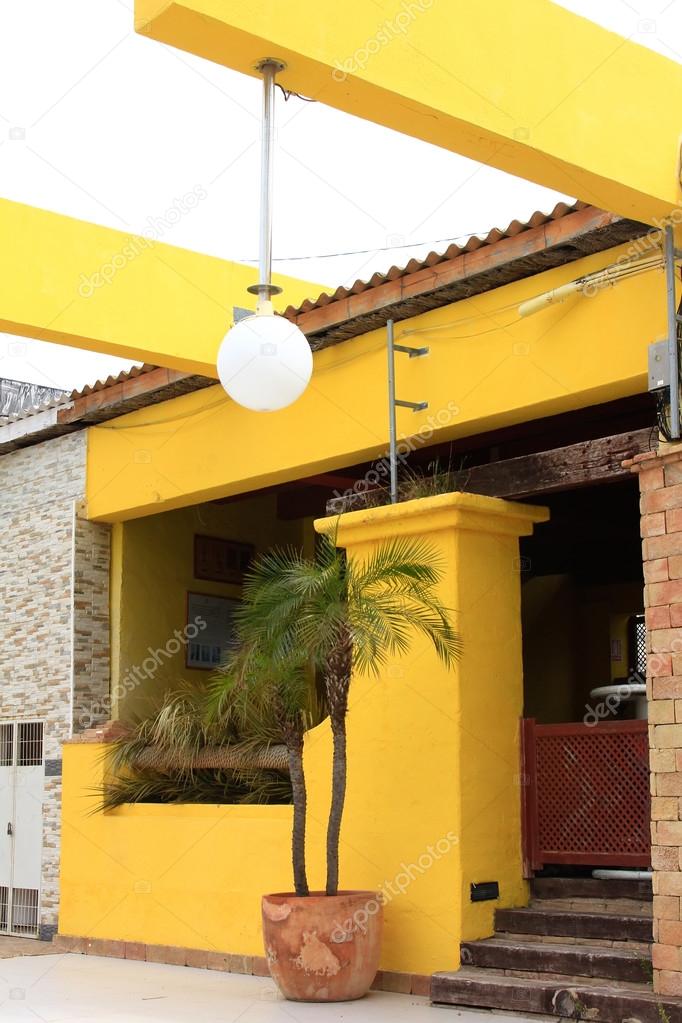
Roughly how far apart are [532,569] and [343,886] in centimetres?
531

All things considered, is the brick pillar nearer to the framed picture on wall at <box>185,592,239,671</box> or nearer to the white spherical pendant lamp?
the white spherical pendant lamp

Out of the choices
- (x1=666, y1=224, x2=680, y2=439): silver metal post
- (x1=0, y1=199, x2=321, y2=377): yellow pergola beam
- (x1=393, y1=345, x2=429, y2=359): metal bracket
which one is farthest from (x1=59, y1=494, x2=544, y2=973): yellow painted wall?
(x1=0, y1=199, x2=321, y2=377): yellow pergola beam

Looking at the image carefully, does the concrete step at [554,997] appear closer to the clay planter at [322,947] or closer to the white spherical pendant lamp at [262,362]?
the clay planter at [322,947]

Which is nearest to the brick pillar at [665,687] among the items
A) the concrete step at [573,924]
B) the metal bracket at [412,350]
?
the concrete step at [573,924]

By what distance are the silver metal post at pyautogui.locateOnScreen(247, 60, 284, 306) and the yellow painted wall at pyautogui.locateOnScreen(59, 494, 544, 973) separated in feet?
9.52

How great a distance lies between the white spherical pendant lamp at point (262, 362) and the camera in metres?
6.26

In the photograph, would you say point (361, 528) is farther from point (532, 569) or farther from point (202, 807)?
point (532, 569)

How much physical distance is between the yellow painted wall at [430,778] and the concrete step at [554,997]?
0.34 meters

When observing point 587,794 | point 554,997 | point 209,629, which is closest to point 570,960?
point 554,997

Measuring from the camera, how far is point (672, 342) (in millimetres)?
7473

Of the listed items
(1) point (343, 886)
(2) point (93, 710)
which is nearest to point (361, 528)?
(1) point (343, 886)

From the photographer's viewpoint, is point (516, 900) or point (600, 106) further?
point (516, 900)

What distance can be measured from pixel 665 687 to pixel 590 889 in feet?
6.33

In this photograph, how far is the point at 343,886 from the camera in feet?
29.9
